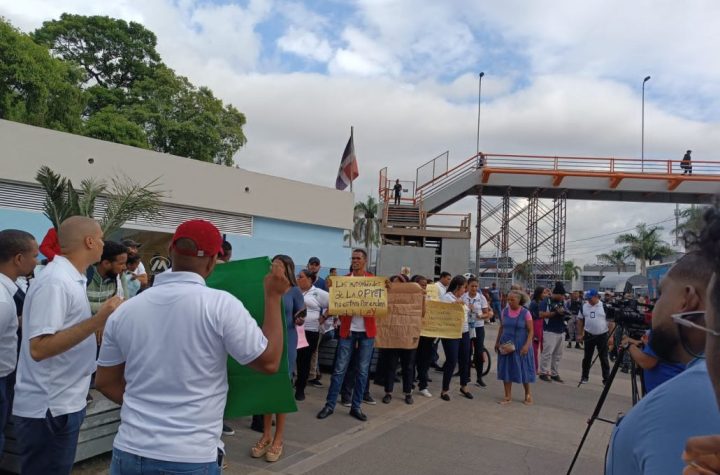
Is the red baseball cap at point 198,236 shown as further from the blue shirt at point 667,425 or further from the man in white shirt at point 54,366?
the blue shirt at point 667,425

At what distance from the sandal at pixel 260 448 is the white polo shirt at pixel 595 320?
25.3 ft

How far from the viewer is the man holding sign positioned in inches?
279

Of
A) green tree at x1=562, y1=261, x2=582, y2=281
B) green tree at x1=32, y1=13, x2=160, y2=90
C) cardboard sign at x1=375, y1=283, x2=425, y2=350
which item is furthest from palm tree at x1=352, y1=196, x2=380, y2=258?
green tree at x1=562, y1=261, x2=582, y2=281

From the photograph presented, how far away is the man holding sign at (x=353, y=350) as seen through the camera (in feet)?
23.2

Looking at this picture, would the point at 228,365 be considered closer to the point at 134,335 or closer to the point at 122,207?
the point at 134,335

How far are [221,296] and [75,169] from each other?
1486 cm

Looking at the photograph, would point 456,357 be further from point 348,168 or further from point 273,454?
point 348,168

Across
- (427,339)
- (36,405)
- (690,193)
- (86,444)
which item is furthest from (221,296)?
(690,193)

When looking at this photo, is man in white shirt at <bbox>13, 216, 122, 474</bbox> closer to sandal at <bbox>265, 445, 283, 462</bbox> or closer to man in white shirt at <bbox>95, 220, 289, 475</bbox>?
man in white shirt at <bbox>95, 220, 289, 475</bbox>

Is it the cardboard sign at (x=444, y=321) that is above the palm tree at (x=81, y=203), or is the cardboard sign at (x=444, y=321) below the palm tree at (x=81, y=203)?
below

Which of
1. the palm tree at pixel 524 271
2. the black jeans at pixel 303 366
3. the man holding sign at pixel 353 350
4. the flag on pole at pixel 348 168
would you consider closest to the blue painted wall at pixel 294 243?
the flag on pole at pixel 348 168

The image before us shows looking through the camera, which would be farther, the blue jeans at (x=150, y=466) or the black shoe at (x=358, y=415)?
the black shoe at (x=358, y=415)

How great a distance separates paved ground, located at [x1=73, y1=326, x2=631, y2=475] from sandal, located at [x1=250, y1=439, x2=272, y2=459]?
7 cm

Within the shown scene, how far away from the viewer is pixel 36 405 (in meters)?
2.86
